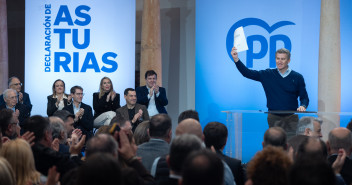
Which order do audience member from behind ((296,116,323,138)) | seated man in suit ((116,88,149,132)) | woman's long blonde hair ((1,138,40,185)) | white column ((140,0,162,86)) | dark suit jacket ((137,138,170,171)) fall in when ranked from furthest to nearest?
white column ((140,0,162,86))
seated man in suit ((116,88,149,132))
audience member from behind ((296,116,323,138))
dark suit jacket ((137,138,170,171))
woman's long blonde hair ((1,138,40,185))

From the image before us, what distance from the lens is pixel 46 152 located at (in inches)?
156

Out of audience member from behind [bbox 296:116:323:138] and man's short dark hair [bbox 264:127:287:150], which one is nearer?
man's short dark hair [bbox 264:127:287:150]

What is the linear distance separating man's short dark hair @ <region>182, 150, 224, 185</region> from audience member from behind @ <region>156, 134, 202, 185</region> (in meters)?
0.58

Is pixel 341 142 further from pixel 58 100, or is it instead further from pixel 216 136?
pixel 58 100

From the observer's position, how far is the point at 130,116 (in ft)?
25.9

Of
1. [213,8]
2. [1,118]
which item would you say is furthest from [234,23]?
[1,118]

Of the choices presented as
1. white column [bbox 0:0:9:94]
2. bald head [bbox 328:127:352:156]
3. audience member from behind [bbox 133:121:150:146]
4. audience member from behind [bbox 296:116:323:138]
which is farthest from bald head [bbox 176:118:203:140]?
white column [bbox 0:0:9:94]

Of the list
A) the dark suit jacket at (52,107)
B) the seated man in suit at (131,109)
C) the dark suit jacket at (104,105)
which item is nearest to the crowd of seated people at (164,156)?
the seated man in suit at (131,109)

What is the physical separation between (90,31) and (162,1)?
76.0 inches

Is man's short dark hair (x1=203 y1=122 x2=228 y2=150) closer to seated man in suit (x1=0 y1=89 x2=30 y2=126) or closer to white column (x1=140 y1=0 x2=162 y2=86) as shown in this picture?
seated man in suit (x1=0 y1=89 x2=30 y2=126)

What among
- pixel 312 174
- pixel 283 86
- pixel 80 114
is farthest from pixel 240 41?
pixel 312 174

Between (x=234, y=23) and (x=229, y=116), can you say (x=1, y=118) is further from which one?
(x=234, y=23)

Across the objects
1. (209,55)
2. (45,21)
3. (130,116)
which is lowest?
(130,116)

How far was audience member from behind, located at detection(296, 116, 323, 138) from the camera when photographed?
225 inches
